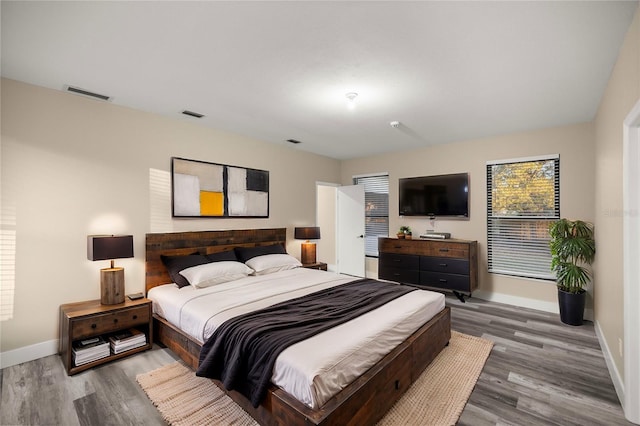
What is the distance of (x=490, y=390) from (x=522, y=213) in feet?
10.1

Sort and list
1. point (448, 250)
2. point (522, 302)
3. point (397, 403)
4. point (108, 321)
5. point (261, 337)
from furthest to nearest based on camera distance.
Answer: point (448, 250) → point (522, 302) → point (108, 321) → point (397, 403) → point (261, 337)

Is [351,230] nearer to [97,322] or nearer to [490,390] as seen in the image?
[490,390]

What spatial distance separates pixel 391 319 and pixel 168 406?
1755 millimetres

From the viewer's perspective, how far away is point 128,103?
129 inches

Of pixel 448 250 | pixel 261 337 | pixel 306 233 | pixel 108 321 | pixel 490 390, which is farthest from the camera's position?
pixel 306 233

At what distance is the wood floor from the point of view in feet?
6.70

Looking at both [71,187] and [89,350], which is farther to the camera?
[71,187]

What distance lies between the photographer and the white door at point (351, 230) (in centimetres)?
615

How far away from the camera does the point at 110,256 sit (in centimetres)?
288

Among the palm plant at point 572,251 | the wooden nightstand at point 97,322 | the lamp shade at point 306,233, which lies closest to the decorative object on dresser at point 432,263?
the palm plant at point 572,251

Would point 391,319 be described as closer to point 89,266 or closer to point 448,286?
point 448,286

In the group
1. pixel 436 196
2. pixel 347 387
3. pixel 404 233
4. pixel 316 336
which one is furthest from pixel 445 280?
pixel 347 387

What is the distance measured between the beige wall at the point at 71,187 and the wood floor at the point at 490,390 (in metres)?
0.62

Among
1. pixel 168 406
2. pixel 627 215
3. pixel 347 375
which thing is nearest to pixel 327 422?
pixel 347 375
